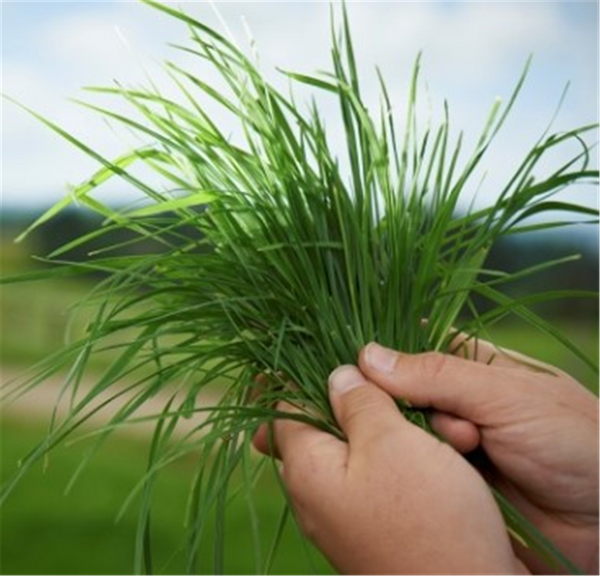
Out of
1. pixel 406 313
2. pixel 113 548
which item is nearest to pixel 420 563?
pixel 406 313

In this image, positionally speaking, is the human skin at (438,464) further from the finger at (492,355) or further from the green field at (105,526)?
the green field at (105,526)

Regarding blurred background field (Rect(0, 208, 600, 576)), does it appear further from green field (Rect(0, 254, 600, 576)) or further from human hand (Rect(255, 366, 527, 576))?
human hand (Rect(255, 366, 527, 576))

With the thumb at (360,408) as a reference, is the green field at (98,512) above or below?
below

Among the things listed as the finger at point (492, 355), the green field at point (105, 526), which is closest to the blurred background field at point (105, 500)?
the green field at point (105, 526)

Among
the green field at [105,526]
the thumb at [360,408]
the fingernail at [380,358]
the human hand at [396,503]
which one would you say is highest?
the fingernail at [380,358]

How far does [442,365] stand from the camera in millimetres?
1059

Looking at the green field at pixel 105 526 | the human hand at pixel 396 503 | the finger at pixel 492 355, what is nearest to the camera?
the human hand at pixel 396 503

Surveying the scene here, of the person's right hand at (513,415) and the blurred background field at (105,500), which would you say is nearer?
the person's right hand at (513,415)

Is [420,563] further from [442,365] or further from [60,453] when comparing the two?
[60,453]

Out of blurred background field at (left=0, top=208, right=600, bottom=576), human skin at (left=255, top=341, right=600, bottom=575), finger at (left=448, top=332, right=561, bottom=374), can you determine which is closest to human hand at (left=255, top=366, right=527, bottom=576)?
human skin at (left=255, top=341, right=600, bottom=575)

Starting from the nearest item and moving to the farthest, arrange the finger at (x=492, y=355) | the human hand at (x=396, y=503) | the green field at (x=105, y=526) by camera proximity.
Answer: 1. the human hand at (x=396, y=503)
2. the finger at (x=492, y=355)
3. the green field at (x=105, y=526)

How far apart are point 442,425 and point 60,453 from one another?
583 cm

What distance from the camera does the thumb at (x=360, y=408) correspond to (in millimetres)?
1023

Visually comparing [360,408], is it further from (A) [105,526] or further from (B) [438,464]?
(A) [105,526]
